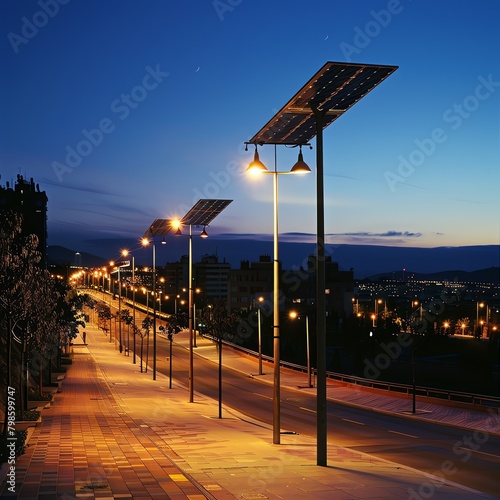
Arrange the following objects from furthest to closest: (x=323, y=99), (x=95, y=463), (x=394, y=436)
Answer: (x=394, y=436) < (x=323, y=99) < (x=95, y=463)

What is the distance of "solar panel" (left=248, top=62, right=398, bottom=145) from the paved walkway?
323 inches

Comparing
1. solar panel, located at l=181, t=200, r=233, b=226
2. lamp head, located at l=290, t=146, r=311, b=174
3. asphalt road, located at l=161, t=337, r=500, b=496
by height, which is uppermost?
solar panel, located at l=181, t=200, r=233, b=226

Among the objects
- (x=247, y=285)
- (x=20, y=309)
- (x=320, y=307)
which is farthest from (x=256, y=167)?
(x=247, y=285)

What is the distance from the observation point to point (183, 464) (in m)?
17.3

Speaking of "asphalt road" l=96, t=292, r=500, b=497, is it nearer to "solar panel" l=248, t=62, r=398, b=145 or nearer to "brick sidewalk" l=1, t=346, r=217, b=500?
"brick sidewalk" l=1, t=346, r=217, b=500

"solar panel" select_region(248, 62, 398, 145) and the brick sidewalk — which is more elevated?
"solar panel" select_region(248, 62, 398, 145)

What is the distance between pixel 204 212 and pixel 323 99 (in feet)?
71.4

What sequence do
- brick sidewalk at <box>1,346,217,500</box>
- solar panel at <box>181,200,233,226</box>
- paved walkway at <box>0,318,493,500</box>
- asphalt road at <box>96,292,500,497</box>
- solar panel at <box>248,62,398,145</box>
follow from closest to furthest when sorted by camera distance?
1. brick sidewalk at <box>1,346,217,500</box>
2. paved walkway at <box>0,318,493,500</box>
3. solar panel at <box>248,62,398,145</box>
4. asphalt road at <box>96,292,500,497</box>
5. solar panel at <box>181,200,233,226</box>

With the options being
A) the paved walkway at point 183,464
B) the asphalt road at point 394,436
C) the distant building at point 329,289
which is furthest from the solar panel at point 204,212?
the distant building at point 329,289

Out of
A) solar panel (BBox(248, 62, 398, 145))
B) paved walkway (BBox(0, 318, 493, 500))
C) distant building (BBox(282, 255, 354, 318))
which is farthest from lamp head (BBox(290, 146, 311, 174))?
distant building (BBox(282, 255, 354, 318))

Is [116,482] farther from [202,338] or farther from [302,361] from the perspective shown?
[202,338]

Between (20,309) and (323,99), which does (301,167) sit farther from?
(20,309)

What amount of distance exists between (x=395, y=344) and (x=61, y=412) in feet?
221

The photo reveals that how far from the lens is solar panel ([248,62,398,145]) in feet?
49.4
